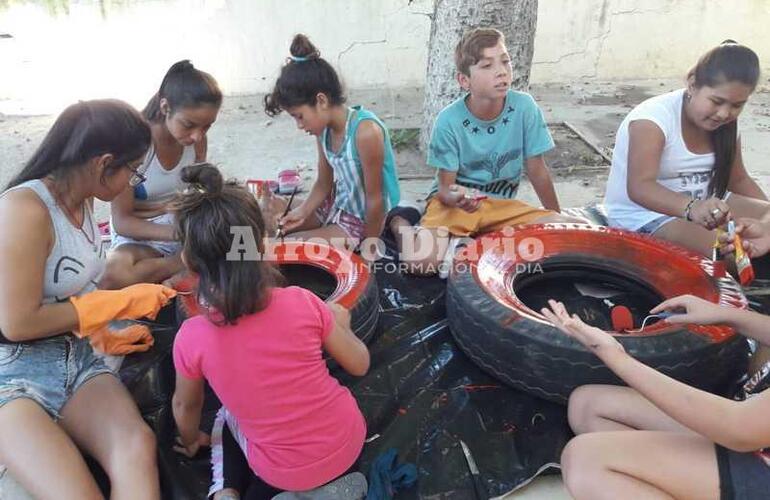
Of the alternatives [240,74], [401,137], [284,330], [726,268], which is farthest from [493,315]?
[240,74]

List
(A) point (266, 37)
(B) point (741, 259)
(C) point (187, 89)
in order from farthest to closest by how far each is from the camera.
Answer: (A) point (266, 37)
(C) point (187, 89)
(B) point (741, 259)

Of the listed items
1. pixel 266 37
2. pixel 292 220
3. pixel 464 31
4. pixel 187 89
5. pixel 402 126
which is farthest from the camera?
pixel 266 37

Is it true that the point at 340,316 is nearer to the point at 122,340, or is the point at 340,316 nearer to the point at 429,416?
the point at 429,416

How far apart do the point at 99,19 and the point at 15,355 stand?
18.0 ft

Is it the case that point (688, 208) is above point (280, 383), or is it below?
above

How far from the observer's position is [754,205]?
2.52 metres

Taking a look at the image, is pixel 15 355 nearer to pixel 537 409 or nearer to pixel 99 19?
pixel 537 409

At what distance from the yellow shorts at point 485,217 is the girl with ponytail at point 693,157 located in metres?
0.41

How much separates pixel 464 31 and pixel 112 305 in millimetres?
2991

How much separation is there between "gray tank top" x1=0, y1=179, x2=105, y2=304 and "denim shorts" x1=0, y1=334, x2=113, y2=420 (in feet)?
0.45

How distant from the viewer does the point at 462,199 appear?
2.69 metres

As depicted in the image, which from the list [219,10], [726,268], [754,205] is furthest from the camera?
[219,10]

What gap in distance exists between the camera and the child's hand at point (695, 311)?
67.8 inches

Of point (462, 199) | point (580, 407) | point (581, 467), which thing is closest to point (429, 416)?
point (580, 407)
